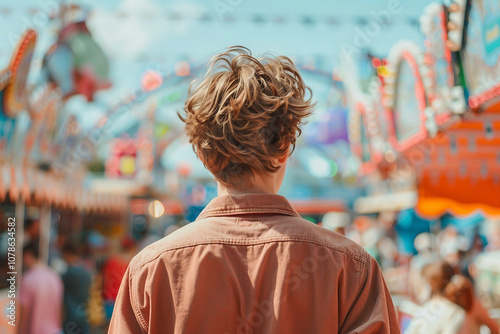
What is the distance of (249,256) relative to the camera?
0.97 m

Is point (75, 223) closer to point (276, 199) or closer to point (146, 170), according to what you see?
point (276, 199)

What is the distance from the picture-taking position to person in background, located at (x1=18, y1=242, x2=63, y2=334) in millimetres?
4043

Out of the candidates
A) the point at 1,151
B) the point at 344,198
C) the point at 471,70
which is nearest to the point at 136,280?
the point at 471,70

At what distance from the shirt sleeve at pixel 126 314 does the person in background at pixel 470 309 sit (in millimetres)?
2184

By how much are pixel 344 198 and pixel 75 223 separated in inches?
300

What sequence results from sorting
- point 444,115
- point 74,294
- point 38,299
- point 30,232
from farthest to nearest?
1. point 74,294
2. point 30,232
3. point 38,299
4. point 444,115

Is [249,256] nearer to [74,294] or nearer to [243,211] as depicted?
[243,211]

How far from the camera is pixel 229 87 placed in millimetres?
992

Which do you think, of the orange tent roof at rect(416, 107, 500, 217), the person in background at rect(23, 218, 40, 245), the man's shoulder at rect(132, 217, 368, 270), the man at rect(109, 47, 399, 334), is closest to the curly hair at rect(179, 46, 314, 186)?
the man at rect(109, 47, 399, 334)

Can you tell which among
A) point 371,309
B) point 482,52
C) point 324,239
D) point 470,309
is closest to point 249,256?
point 324,239

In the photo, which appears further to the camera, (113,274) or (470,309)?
(113,274)

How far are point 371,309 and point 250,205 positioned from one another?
313 millimetres

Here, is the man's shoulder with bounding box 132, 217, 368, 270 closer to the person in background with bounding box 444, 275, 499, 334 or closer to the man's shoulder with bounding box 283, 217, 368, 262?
the man's shoulder with bounding box 283, 217, 368, 262

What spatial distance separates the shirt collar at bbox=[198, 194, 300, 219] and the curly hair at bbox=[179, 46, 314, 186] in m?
0.04
